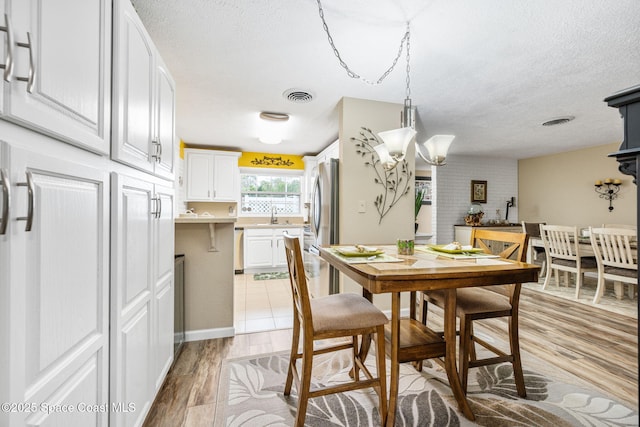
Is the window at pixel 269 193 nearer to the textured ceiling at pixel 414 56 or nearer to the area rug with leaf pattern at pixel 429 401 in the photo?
the textured ceiling at pixel 414 56

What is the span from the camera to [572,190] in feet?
17.1

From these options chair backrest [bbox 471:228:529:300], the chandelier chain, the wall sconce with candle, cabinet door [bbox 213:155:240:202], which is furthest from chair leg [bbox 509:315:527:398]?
the wall sconce with candle

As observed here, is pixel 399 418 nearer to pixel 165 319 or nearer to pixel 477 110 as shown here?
pixel 165 319

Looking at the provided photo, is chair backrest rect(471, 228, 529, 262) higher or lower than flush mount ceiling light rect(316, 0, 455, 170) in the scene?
lower

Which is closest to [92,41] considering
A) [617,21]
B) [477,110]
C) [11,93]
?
[11,93]

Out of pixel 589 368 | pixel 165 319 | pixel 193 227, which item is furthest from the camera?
pixel 193 227

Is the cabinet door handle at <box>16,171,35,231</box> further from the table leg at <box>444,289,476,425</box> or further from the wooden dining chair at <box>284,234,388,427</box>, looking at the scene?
the table leg at <box>444,289,476,425</box>

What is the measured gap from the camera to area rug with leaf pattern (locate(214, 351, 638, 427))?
1.46 m

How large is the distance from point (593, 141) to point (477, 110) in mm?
2935

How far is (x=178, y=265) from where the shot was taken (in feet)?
7.11

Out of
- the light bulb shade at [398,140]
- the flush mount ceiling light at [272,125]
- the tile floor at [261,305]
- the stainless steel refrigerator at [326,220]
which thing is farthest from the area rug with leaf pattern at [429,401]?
the flush mount ceiling light at [272,125]

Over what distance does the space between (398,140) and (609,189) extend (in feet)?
17.5


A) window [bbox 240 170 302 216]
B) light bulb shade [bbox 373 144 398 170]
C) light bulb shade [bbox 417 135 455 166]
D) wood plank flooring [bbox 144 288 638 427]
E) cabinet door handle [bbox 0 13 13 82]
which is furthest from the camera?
Result: window [bbox 240 170 302 216]

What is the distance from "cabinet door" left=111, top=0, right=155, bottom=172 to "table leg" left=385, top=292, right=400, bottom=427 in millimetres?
1354
